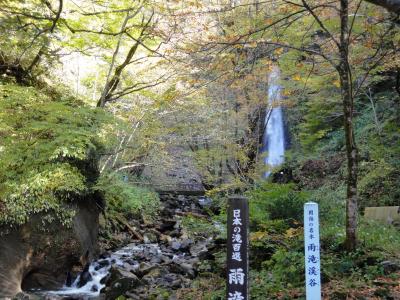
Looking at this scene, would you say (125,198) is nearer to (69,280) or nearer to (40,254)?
(69,280)

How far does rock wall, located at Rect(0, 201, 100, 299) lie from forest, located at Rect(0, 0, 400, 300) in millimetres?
29

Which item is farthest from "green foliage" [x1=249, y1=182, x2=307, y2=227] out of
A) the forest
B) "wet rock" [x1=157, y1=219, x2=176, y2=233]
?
"wet rock" [x1=157, y1=219, x2=176, y2=233]

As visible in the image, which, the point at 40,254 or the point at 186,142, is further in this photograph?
the point at 186,142

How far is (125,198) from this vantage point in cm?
1239

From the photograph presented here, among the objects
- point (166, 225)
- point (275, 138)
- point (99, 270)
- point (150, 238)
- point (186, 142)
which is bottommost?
point (99, 270)

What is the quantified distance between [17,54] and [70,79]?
3.29 m

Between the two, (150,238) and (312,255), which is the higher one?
(150,238)

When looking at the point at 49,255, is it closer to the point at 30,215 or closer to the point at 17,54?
the point at 30,215

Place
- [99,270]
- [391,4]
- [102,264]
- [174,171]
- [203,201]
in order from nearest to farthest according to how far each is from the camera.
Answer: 1. [391,4]
2. [99,270]
3. [102,264]
4. [174,171]
5. [203,201]

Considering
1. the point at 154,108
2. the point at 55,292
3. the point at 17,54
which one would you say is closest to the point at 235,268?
the point at 55,292

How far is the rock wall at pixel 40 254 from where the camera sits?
705 centimetres

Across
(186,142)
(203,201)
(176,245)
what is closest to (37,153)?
(176,245)

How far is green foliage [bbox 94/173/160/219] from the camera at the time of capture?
9938 mm

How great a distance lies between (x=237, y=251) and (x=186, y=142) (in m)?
11.7
